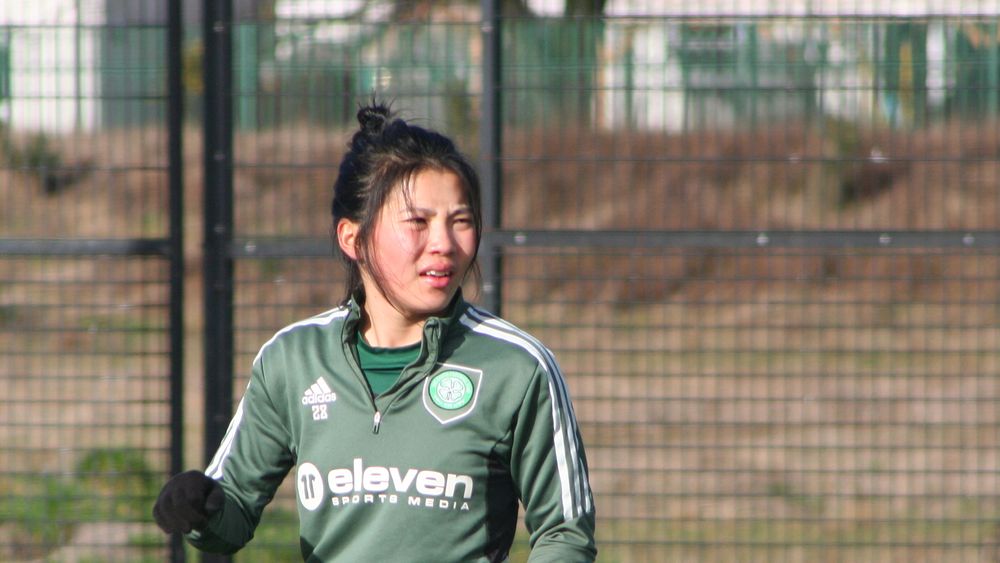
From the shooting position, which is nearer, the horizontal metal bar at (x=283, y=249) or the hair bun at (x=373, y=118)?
the hair bun at (x=373, y=118)

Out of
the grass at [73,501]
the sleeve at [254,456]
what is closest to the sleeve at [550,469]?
the sleeve at [254,456]

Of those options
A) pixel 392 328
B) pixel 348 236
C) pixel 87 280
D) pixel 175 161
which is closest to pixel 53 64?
pixel 175 161

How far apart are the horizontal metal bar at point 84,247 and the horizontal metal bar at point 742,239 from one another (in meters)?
1.20

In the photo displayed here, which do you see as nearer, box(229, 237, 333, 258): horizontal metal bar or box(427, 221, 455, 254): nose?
box(427, 221, 455, 254): nose

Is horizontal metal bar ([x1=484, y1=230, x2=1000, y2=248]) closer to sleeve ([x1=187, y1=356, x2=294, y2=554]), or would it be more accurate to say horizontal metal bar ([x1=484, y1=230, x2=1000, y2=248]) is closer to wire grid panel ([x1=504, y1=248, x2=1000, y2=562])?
wire grid panel ([x1=504, y1=248, x2=1000, y2=562])

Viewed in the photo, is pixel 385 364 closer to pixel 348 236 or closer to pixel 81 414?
pixel 348 236

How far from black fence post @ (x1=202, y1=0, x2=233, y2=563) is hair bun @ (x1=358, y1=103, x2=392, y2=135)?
2.17 m

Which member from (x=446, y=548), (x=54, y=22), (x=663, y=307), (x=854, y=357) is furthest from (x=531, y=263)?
(x=446, y=548)

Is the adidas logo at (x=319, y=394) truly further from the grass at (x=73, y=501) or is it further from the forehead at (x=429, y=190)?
the grass at (x=73, y=501)

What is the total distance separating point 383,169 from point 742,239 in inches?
94.3

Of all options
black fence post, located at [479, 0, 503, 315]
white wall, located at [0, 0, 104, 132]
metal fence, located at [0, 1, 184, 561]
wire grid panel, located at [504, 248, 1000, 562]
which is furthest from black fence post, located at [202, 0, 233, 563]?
wire grid panel, located at [504, 248, 1000, 562]

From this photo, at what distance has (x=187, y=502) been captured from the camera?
2418 millimetres

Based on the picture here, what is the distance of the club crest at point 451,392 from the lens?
2.53 metres

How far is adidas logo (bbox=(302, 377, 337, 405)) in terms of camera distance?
2.60 meters
